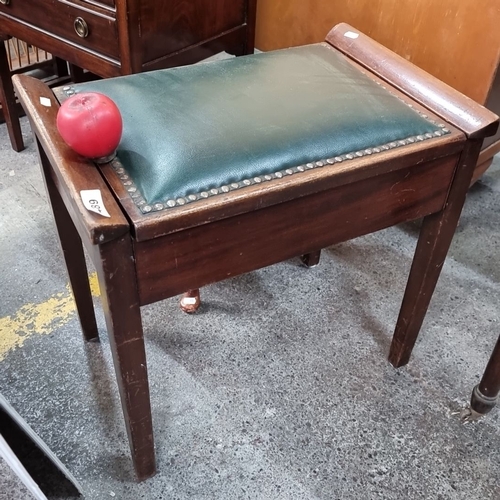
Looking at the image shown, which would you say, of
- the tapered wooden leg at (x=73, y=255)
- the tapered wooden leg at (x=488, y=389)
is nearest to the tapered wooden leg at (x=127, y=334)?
the tapered wooden leg at (x=73, y=255)

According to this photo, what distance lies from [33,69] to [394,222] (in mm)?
1451

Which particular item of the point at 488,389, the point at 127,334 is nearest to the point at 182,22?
the point at 127,334

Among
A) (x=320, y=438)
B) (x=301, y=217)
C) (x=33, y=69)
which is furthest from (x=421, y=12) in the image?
(x=33, y=69)

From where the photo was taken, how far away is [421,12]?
121 centimetres

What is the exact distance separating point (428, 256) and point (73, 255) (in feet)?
1.94

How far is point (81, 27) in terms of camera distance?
1214mm

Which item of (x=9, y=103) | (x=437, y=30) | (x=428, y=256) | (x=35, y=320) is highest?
(x=437, y=30)

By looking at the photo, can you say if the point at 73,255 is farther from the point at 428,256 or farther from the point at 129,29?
the point at 428,256

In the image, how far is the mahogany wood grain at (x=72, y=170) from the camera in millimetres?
595

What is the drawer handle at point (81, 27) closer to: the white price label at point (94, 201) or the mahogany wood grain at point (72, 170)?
the mahogany wood grain at point (72, 170)

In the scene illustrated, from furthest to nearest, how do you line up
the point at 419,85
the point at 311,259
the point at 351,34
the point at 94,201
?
1. the point at 311,259
2. the point at 351,34
3. the point at 419,85
4. the point at 94,201

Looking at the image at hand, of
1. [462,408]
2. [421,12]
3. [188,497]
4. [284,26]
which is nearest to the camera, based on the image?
[188,497]

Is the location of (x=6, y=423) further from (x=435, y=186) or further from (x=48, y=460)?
(x=435, y=186)

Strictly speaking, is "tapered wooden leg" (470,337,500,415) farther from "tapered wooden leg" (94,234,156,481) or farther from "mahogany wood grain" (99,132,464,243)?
"tapered wooden leg" (94,234,156,481)
